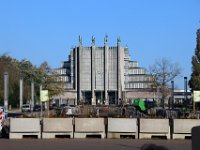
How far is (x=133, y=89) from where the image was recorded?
170 m

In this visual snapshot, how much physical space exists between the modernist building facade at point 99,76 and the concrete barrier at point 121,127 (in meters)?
139

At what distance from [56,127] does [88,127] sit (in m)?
1.52

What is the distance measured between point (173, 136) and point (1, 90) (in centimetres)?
5744

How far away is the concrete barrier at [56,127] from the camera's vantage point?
24734mm

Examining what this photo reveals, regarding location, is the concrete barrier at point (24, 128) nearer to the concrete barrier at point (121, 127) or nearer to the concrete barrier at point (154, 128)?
the concrete barrier at point (121, 127)

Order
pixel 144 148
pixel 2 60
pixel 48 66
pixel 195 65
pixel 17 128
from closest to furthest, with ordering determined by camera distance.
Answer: pixel 144 148
pixel 17 128
pixel 195 65
pixel 2 60
pixel 48 66

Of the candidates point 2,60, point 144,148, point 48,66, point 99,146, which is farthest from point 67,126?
point 48,66

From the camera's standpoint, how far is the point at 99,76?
168 m

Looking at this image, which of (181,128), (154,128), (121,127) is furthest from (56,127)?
(181,128)

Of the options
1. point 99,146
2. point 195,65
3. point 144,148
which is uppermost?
point 195,65

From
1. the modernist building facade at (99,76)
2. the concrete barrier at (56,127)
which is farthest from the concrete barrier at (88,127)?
the modernist building facade at (99,76)

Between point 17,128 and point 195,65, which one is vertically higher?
point 195,65

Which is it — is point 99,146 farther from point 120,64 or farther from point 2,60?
point 120,64

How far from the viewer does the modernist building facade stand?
16638 cm
